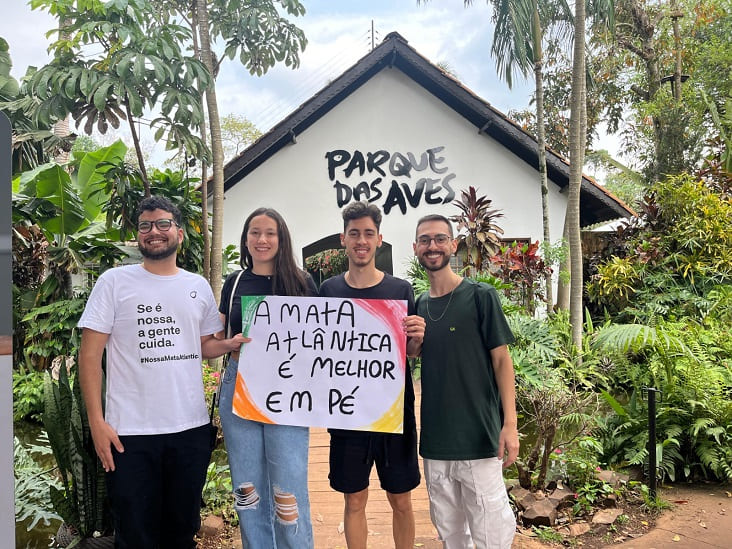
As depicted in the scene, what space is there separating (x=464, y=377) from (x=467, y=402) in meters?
0.11

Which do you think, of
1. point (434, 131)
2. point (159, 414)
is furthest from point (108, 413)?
point (434, 131)

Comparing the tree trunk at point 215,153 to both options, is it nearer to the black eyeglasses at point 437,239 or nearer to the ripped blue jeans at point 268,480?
the ripped blue jeans at point 268,480

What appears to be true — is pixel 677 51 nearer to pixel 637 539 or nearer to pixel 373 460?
pixel 637 539

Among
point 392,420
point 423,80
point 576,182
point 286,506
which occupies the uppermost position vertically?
point 423,80

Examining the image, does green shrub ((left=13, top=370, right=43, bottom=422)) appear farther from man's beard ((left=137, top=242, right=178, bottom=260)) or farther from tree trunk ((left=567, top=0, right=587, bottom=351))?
tree trunk ((left=567, top=0, right=587, bottom=351))

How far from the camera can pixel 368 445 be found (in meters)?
2.49

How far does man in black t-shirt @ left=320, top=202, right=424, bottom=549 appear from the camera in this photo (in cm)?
246

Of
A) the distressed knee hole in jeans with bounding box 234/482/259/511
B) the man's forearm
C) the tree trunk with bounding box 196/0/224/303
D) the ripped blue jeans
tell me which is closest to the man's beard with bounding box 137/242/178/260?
the ripped blue jeans

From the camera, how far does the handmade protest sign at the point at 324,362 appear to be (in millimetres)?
2400

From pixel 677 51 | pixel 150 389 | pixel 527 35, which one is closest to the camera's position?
A: pixel 150 389

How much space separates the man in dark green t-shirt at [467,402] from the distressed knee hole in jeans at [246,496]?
2.58 ft

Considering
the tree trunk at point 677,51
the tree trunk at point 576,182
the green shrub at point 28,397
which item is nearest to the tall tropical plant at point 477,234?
the tree trunk at point 576,182

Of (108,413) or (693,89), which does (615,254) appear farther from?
(108,413)

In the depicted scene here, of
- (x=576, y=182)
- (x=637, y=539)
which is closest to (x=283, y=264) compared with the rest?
(x=637, y=539)
